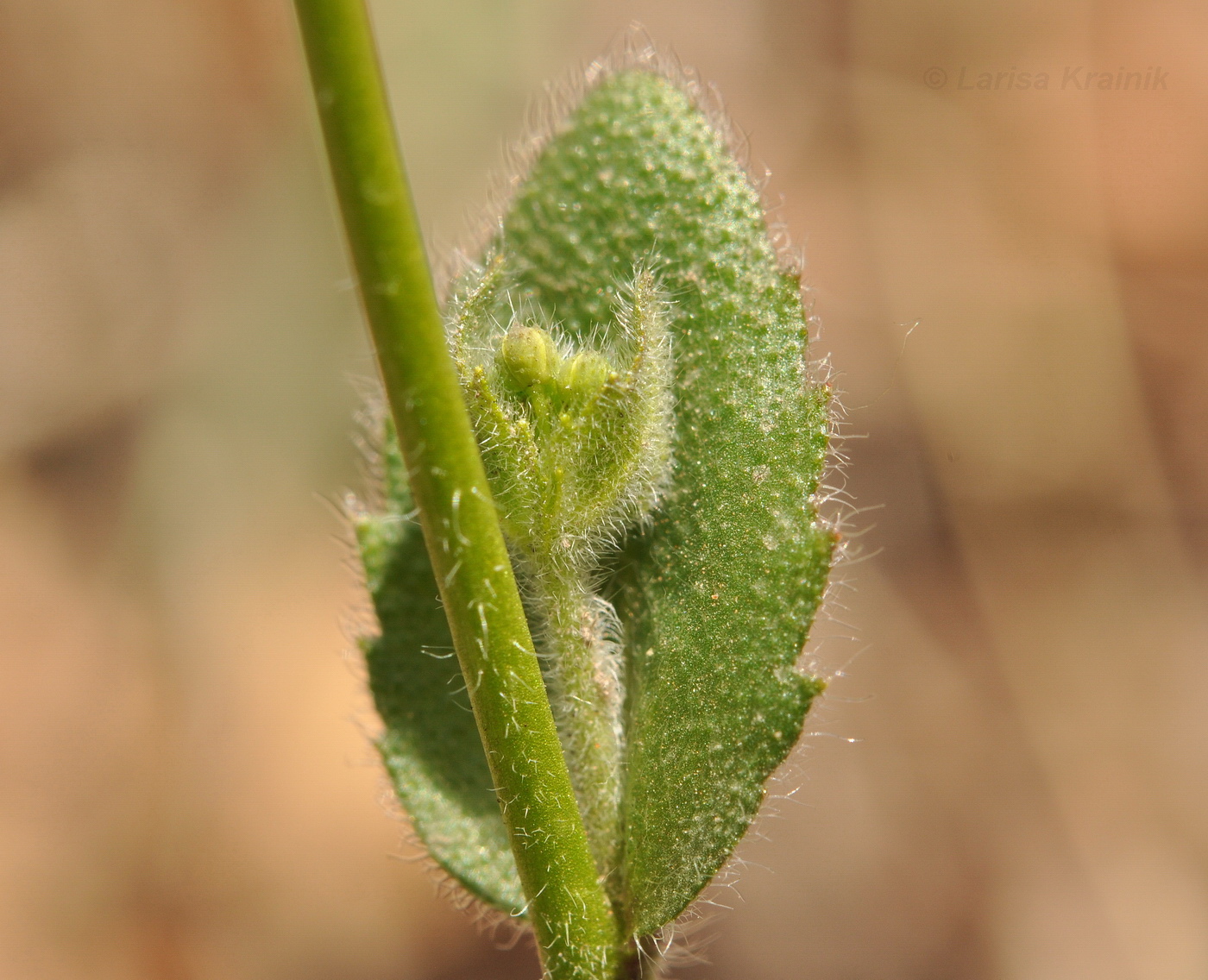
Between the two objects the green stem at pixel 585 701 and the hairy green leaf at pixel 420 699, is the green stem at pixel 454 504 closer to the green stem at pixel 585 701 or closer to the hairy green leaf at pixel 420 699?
the green stem at pixel 585 701

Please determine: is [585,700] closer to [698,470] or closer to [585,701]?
[585,701]

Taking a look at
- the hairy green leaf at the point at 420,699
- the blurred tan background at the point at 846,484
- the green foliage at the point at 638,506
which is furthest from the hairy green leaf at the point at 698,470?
the blurred tan background at the point at 846,484

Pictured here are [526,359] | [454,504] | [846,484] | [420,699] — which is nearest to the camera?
[454,504]

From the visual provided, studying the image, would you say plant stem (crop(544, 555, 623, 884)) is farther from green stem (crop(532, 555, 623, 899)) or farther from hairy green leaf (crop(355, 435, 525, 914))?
hairy green leaf (crop(355, 435, 525, 914))

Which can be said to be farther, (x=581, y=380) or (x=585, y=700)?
(x=585, y=700)

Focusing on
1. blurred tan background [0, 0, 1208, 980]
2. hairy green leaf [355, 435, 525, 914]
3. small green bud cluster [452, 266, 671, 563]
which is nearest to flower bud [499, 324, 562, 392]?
small green bud cluster [452, 266, 671, 563]

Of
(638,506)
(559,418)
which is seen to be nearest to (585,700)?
(638,506)
